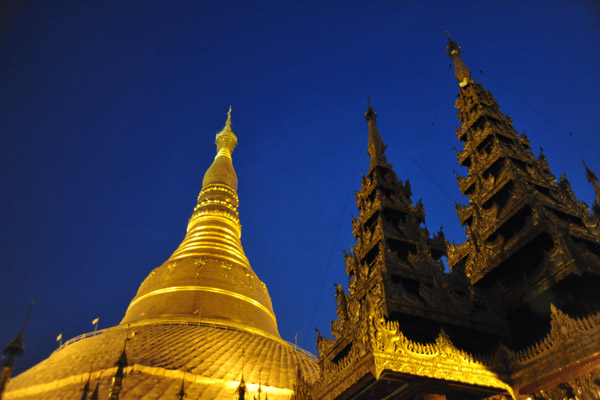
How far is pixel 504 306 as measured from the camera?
11.0m

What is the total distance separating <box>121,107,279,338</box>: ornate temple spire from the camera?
23.8 metres

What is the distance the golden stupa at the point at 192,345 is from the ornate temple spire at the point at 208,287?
2.2 inches

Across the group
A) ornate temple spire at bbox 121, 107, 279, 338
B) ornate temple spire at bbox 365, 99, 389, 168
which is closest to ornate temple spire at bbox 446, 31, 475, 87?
ornate temple spire at bbox 365, 99, 389, 168

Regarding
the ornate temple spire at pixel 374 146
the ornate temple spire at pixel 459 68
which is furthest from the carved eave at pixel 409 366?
the ornate temple spire at pixel 459 68

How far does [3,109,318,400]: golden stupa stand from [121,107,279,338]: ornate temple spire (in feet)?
0.19

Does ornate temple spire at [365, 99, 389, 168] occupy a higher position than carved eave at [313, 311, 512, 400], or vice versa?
ornate temple spire at [365, 99, 389, 168]

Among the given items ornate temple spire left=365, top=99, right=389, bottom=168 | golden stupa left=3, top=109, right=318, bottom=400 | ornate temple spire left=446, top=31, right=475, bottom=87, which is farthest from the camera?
ornate temple spire left=446, top=31, right=475, bottom=87

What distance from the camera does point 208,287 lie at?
2523cm

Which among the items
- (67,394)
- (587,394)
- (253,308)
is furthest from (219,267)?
(587,394)

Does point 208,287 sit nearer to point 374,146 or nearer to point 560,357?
point 374,146

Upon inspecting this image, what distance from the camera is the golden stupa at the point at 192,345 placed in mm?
15289

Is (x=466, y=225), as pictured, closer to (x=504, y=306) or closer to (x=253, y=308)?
(x=504, y=306)

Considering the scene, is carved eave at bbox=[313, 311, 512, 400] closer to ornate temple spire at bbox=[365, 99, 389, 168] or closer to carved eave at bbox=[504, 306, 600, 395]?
carved eave at bbox=[504, 306, 600, 395]

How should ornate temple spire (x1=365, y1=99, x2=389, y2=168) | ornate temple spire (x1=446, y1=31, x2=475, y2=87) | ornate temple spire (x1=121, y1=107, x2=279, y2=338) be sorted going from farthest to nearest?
ornate temple spire (x1=121, y1=107, x2=279, y2=338), ornate temple spire (x1=446, y1=31, x2=475, y2=87), ornate temple spire (x1=365, y1=99, x2=389, y2=168)
